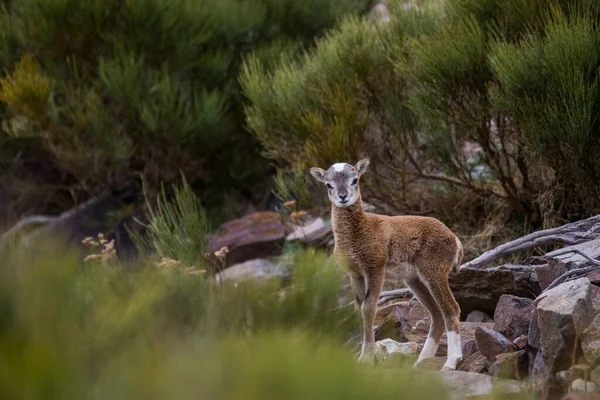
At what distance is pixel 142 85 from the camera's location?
12.4 m

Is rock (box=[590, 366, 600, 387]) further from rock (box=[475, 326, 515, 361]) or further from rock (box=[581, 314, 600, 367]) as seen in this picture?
rock (box=[475, 326, 515, 361])

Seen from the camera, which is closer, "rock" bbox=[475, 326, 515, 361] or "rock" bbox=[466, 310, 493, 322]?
"rock" bbox=[475, 326, 515, 361]

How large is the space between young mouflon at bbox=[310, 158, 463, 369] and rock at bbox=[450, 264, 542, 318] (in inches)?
34.5

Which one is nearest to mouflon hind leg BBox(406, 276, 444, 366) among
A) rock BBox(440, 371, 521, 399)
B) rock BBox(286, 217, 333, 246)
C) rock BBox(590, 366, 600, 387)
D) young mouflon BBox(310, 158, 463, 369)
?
young mouflon BBox(310, 158, 463, 369)

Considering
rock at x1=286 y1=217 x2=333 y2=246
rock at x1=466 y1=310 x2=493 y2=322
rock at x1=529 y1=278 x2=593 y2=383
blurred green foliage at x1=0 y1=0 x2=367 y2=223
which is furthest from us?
blurred green foliage at x1=0 y1=0 x2=367 y2=223

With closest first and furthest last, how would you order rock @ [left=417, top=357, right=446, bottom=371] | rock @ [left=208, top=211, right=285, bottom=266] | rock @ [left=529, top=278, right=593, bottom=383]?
rock @ [left=529, top=278, right=593, bottom=383] → rock @ [left=417, top=357, right=446, bottom=371] → rock @ [left=208, top=211, right=285, bottom=266]

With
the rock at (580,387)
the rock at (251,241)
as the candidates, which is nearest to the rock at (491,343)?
the rock at (580,387)

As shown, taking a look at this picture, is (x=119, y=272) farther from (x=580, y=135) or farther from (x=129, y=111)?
(x=129, y=111)

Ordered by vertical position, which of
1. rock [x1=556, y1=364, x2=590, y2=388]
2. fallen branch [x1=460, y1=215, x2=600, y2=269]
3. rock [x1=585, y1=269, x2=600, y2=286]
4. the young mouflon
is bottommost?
fallen branch [x1=460, y1=215, x2=600, y2=269]

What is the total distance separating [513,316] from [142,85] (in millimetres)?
7896

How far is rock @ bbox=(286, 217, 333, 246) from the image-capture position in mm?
10008

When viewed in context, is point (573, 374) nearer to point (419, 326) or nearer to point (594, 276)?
point (594, 276)

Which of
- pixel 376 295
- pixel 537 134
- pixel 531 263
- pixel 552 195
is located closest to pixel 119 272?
pixel 376 295

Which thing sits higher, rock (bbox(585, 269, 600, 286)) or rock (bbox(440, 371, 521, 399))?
rock (bbox(440, 371, 521, 399))
